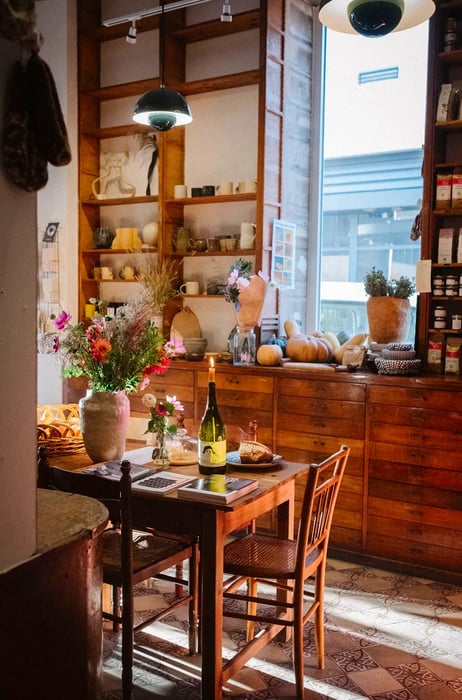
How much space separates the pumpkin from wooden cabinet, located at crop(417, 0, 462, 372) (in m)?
0.81

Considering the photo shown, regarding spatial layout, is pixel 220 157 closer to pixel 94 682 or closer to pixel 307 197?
pixel 307 197

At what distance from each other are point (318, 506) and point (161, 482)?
60 centimetres

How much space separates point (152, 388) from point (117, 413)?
6.17 feet

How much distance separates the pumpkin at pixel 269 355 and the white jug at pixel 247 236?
705mm

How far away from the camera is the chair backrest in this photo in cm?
237

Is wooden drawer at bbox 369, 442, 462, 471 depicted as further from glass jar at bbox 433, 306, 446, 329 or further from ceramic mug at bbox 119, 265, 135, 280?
ceramic mug at bbox 119, 265, 135, 280

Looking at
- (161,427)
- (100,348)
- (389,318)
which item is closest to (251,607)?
(161,427)

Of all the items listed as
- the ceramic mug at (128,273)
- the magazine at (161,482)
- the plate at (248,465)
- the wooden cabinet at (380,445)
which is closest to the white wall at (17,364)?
the magazine at (161,482)

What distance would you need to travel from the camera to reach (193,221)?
495 cm

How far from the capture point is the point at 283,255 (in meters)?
4.57

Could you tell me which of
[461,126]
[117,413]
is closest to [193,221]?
[461,126]

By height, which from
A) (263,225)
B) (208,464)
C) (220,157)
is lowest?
(208,464)

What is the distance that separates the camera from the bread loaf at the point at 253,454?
2.70m

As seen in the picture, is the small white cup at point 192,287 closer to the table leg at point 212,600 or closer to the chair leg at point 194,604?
the chair leg at point 194,604
